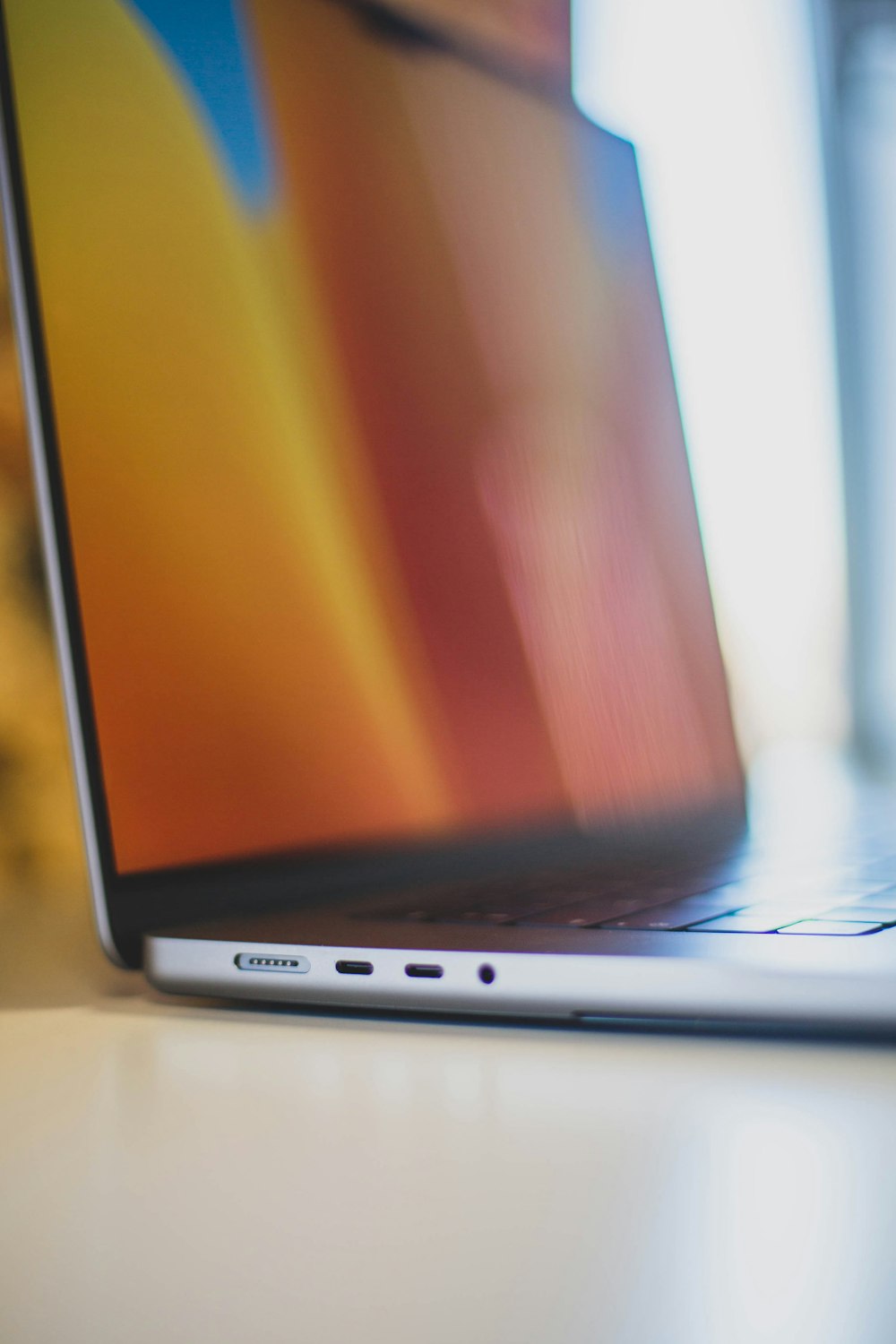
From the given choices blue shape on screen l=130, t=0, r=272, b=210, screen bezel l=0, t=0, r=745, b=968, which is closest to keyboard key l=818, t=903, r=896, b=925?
screen bezel l=0, t=0, r=745, b=968

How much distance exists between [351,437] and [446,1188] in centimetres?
50

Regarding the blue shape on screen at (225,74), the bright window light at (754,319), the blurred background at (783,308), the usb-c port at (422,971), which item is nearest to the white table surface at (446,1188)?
the usb-c port at (422,971)

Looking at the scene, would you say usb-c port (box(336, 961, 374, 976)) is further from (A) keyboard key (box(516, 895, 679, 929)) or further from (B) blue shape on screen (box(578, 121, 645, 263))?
(B) blue shape on screen (box(578, 121, 645, 263))

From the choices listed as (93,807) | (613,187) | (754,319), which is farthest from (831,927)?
(754,319)

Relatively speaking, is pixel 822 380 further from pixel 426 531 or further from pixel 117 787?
pixel 117 787

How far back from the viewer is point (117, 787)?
499mm

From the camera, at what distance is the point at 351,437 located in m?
0.69

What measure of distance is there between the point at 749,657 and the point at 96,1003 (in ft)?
4.41

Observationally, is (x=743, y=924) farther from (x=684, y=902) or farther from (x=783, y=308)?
(x=783, y=308)

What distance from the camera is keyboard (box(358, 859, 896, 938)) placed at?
387 millimetres

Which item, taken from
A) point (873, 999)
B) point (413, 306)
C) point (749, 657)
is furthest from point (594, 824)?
point (749, 657)

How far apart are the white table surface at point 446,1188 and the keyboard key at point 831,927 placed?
33 millimetres

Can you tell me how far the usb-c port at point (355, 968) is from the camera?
40 cm

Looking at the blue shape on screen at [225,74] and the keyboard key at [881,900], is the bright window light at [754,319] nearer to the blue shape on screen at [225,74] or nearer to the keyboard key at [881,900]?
the blue shape on screen at [225,74]
